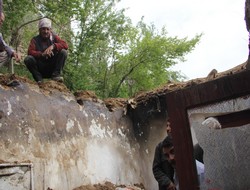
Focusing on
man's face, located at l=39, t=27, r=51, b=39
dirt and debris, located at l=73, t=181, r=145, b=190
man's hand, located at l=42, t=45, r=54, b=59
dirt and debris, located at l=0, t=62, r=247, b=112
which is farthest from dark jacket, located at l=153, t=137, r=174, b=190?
man's face, located at l=39, t=27, r=51, b=39

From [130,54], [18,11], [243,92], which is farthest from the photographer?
[130,54]

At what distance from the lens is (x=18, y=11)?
10.5 meters

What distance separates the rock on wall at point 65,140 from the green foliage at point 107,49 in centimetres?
529

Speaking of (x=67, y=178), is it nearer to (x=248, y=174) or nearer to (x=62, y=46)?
(x=62, y=46)

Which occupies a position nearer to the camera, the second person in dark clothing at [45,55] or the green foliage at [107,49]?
the second person in dark clothing at [45,55]

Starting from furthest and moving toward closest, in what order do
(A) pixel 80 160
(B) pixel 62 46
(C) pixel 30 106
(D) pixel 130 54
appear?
(D) pixel 130 54 → (B) pixel 62 46 → (A) pixel 80 160 → (C) pixel 30 106

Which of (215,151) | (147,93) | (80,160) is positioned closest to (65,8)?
(147,93)

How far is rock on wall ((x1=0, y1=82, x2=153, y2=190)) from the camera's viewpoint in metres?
4.29

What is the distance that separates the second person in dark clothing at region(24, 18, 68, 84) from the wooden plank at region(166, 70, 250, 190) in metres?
3.88

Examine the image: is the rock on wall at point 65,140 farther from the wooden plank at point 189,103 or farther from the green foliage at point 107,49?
the green foliage at point 107,49

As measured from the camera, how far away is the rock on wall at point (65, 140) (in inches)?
169

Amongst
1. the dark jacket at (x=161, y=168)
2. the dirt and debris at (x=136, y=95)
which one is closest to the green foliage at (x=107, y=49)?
the dirt and debris at (x=136, y=95)

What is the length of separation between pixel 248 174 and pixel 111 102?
4.53 meters

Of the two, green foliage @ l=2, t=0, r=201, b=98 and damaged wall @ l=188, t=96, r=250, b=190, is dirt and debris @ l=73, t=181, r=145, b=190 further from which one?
green foliage @ l=2, t=0, r=201, b=98
